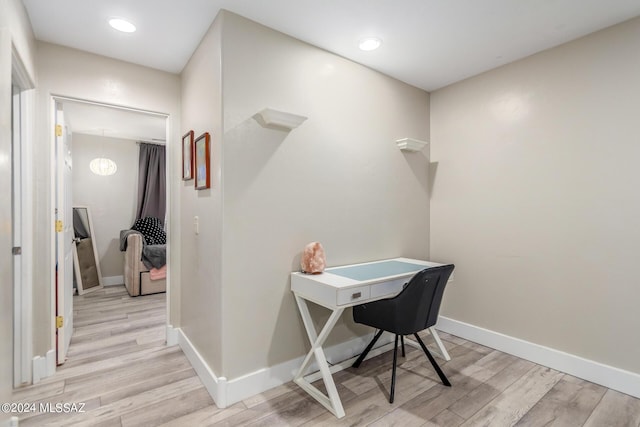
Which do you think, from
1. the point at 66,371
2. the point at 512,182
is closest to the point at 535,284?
the point at 512,182

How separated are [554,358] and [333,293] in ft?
6.24

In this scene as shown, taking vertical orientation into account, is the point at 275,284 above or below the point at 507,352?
above

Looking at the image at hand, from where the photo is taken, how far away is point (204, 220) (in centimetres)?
226

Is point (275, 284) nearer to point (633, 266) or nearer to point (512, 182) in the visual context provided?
point (512, 182)

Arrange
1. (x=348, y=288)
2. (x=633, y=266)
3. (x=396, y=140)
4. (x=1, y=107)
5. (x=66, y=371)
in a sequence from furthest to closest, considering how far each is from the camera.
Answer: (x=396, y=140) → (x=66, y=371) → (x=633, y=266) → (x=348, y=288) → (x=1, y=107)

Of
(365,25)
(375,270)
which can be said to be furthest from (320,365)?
(365,25)

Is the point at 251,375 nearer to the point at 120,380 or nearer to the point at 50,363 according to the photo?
the point at 120,380

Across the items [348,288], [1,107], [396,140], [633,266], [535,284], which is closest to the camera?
[1,107]

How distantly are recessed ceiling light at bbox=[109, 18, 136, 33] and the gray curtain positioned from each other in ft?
11.3

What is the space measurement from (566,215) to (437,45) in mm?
1604

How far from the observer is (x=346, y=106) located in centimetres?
256

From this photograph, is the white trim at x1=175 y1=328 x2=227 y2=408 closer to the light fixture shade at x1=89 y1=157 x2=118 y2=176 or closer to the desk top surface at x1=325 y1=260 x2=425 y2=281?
the desk top surface at x1=325 y1=260 x2=425 y2=281

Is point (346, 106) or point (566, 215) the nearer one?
point (566, 215)

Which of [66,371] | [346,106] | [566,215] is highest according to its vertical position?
[346,106]
